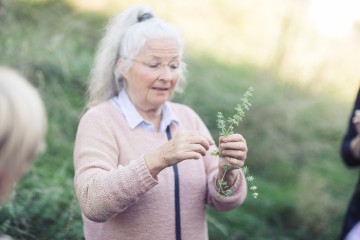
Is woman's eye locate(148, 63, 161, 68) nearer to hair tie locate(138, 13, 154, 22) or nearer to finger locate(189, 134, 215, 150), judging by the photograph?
hair tie locate(138, 13, 154, 22)

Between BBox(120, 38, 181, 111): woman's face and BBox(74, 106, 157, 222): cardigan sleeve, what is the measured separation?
241mm

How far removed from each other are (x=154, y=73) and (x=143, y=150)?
0.36 m

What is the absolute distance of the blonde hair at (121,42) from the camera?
91.4 inches

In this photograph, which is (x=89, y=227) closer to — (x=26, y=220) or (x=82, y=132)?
(x=82, y=132)

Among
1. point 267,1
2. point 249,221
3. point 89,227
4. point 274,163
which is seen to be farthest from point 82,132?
point 267,1

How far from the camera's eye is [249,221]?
4094 millimetres

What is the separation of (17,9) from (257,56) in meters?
3.31

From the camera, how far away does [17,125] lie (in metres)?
1.19

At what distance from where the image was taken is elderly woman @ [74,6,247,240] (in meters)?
1.87

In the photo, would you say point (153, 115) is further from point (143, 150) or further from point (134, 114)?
point (143, 150)

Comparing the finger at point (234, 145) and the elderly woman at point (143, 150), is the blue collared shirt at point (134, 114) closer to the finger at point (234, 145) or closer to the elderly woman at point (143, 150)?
the elderly woman at point (143, 150)

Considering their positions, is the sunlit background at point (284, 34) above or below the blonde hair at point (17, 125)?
below

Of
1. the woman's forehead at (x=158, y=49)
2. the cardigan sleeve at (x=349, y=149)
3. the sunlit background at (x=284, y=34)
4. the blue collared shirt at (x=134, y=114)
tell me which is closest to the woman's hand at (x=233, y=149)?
the blue collared shirt at (x=134, y=114)

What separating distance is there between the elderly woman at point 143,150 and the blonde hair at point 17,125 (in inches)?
25.7
